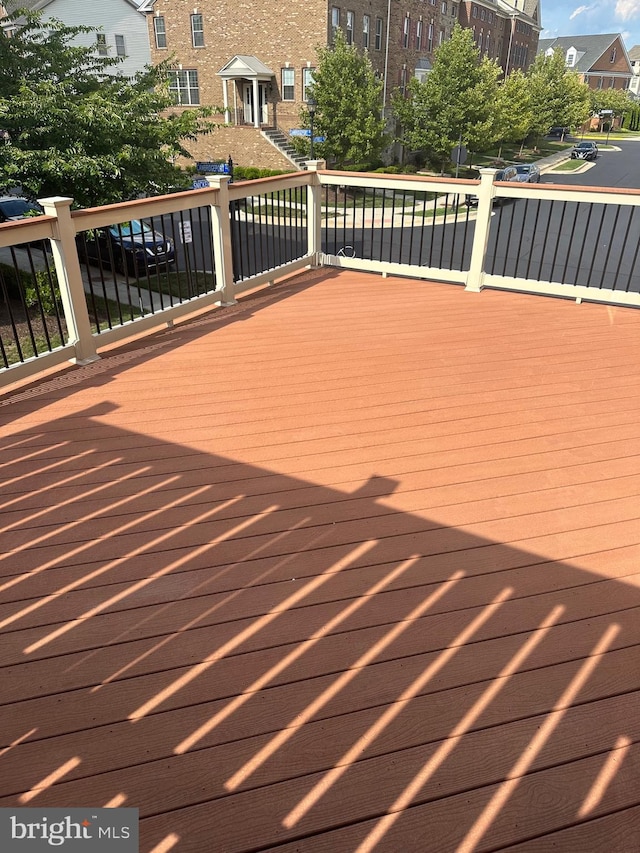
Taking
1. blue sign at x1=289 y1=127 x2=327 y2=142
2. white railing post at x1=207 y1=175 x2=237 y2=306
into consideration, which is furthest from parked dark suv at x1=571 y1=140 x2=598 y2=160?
white railing post at x1=207 y1=175 x2=237 y2=306

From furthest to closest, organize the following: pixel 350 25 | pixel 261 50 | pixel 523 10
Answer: pixel 523 10, pixel 261 50, pixel 350 25

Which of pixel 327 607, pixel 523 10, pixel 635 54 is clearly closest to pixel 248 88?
pixel 327 607

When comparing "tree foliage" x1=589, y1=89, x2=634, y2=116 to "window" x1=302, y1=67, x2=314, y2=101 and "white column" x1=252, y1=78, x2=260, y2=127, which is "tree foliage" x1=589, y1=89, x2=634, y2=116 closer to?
"window" x1=302, y1=67, x2=314, y2=101

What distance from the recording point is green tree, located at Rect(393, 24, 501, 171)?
2494cm

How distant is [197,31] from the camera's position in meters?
26.9

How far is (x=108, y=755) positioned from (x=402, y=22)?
109 ft

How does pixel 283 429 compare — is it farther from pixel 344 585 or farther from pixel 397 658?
Result: pixel 397 658

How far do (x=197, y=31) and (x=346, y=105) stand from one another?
10470mm

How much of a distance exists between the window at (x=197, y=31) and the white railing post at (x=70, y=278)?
28.3 metres

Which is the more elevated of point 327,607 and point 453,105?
point 453,105

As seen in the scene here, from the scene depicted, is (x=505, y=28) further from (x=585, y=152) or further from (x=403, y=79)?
(x=403, y=79)

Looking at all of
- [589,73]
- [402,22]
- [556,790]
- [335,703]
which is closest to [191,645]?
[335,703]

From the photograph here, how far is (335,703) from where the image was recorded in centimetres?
186

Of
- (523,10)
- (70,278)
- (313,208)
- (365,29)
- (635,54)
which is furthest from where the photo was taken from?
(635,54)
